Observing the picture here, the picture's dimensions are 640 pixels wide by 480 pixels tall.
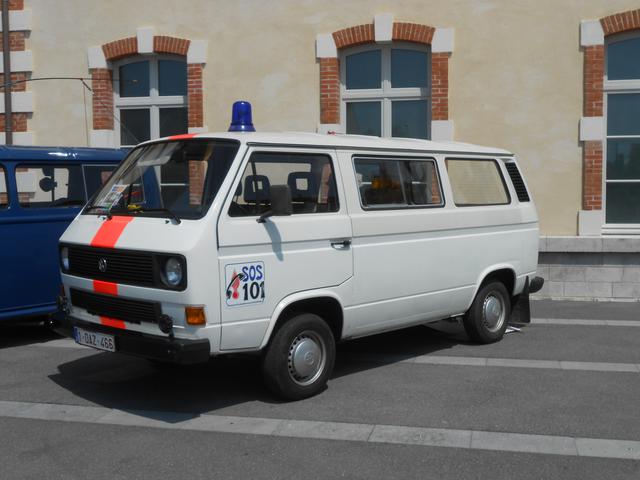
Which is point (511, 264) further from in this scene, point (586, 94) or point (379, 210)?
point (586, 94)

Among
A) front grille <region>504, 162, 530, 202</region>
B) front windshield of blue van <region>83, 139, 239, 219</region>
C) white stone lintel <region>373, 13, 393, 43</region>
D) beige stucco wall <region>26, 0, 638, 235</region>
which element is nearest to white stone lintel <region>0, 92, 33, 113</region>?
beige stucco wall <region>26, 0, 638, 235</region>

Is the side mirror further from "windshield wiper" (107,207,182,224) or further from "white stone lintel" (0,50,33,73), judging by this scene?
"white stone lintel" (0,50,33,73)

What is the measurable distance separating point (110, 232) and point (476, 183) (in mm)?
3865

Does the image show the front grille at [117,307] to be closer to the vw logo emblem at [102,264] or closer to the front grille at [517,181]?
the vw logo emblem at [102,264]

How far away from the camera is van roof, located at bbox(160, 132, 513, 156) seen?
6031 mm

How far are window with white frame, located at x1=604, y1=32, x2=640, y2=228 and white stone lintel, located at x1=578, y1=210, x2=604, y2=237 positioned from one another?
41cm

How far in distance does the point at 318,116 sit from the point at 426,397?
23.5 ft

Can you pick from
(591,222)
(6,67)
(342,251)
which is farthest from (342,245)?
(6,67)

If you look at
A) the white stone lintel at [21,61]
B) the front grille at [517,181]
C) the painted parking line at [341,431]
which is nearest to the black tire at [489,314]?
the front grille at [517,181]

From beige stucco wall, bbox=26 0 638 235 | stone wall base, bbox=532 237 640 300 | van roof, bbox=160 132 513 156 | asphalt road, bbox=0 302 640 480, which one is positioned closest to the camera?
asphalt road, bbox=0 302 640 480

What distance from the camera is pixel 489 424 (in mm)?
5547

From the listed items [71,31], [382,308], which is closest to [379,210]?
[382,308]

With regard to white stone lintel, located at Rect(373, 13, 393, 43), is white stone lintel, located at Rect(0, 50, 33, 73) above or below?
below

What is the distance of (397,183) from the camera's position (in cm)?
705
